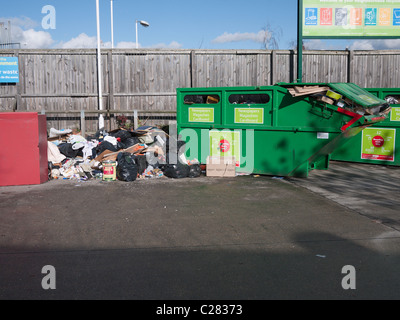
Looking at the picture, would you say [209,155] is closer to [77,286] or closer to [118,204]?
[118,204]

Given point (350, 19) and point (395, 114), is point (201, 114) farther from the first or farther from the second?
point (350, 19)

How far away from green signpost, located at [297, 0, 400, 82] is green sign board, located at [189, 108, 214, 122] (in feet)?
18.8

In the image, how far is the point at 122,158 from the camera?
342 inches

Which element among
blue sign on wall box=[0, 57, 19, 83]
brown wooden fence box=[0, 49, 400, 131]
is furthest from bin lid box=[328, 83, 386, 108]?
blue sign on wall box=[0, 57, 19, 83]

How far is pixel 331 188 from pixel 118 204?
12.3 ft

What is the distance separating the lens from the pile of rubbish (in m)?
8.61

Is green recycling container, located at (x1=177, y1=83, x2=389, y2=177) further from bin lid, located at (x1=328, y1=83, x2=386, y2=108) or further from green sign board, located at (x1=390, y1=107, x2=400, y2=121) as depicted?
green sign board, located at (x1=390, y1=107, x2=400, y2=121)

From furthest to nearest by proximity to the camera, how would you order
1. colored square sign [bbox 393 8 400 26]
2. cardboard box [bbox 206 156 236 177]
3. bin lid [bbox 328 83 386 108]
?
1. colored square sign [bbox 393 8 400 26]
2. cardboard box [bbox 206 156 236 177]
3. bin lid [bbox 328 83 386 108]

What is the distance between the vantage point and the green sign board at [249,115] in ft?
28.5

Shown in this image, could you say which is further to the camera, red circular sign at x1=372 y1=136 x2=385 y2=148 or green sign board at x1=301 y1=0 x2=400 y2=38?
green sign board at x1=301 y1=0 x2=400 y2=38

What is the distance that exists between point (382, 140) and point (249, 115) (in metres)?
3.35

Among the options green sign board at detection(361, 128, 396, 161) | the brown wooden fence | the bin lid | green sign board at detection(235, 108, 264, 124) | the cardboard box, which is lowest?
the cardboard box

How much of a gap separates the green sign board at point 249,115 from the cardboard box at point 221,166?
2.78 feet
